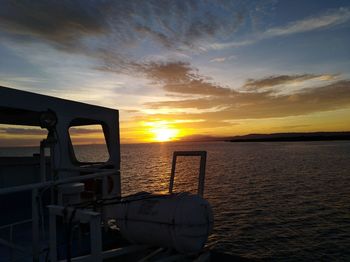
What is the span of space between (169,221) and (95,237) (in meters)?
1.47

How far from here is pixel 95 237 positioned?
3.13 m

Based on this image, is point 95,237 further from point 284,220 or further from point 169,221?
point 284,220

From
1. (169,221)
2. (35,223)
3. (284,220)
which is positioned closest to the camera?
(35,223)

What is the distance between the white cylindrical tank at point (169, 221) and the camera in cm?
436

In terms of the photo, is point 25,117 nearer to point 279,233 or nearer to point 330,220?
point 279,233

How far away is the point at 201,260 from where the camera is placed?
5551 mm

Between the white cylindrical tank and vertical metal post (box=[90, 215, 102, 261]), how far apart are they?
1.39 meters

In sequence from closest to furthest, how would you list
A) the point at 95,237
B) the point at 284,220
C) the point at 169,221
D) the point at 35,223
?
1. the point at 95,237
2. the point at 35,223
3. the point at 169,221
4. the point at 284,220

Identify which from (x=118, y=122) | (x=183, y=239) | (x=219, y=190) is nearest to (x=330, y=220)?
(x=219, y=190)

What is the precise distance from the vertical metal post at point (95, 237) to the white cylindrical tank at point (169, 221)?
1.39 metres

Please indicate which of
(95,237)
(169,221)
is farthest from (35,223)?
(169,221)

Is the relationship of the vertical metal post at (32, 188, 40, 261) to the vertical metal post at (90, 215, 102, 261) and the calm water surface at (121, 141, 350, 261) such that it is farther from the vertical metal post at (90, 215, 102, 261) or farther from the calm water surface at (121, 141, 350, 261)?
the calm water surface at (121, 141, 350, 261)

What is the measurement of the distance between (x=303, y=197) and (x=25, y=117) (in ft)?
88.4

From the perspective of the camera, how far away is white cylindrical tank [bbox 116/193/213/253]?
4.36 metres
